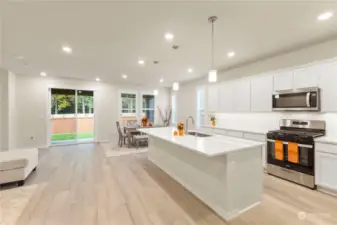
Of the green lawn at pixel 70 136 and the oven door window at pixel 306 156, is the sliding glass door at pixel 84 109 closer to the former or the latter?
the green lawn at pixel 70 136

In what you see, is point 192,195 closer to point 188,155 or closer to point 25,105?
point 188,155

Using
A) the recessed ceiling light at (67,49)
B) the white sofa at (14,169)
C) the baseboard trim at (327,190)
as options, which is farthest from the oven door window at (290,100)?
the white sofa at (14,169)

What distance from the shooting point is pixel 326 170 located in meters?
2.86

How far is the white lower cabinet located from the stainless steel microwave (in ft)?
3.00

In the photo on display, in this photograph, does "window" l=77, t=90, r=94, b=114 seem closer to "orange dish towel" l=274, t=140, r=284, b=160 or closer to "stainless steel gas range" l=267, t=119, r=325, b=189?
"stainless steel gas range" l=267, t=119, r=325, b=189

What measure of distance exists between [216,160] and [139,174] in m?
2.09

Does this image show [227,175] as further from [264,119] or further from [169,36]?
[264,119]

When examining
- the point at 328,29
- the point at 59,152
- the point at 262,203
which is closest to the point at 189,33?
the point at 328,29

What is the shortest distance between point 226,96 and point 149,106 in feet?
14.9

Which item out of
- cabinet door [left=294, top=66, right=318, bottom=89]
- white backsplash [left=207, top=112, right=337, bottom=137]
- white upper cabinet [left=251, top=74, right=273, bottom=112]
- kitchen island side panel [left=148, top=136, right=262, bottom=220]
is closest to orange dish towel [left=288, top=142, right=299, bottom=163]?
white backsplash [left=207, top=112, right=337, bottom=137]

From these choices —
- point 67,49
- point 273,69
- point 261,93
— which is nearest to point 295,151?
point 261,93

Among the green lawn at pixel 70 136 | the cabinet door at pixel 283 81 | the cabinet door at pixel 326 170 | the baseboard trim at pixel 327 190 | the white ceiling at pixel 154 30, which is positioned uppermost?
the white ceiling at pixel 154 30

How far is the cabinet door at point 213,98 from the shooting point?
5.78 meters

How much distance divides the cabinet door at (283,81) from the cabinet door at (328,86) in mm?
512
